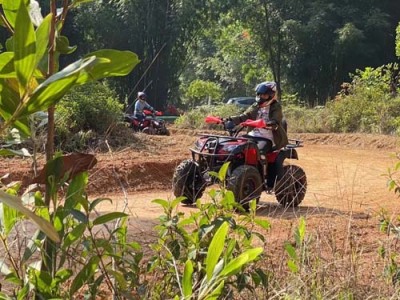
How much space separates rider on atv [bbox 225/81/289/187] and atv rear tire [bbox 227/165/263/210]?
1.44 feet

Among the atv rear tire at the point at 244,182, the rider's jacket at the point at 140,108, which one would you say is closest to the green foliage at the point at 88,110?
the rider's jacket at the point at 140,108

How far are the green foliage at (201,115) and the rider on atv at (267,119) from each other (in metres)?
14.6

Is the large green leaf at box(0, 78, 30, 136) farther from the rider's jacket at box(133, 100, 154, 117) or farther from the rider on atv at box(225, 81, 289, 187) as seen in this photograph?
the rider's jacket at box(133, 100, 154, 117)

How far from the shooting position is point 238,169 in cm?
800

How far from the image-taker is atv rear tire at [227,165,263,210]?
779 cm

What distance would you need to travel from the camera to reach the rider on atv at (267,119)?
27.2ft

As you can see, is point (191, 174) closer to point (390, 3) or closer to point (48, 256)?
point (48, 256)

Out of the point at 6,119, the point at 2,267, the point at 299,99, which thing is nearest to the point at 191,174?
the point at 2,267

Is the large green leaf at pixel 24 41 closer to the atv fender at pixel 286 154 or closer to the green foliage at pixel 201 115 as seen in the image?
the atv fender at pixel 286 154

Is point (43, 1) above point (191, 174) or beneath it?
above

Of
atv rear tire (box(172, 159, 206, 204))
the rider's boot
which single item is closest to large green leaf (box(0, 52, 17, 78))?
atv rear tire (box(172, 159, 206, 204))

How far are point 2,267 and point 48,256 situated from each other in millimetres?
172

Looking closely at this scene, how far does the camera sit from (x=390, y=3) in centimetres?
3384

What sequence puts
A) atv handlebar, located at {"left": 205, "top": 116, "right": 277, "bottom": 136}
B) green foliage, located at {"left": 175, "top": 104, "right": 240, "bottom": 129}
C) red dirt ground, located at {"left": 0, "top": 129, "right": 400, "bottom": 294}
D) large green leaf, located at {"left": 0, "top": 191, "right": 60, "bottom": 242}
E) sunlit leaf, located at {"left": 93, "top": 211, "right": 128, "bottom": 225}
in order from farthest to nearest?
green foliage, located at {"left": 175, "top": 104, "right": 240, "bottom": 129} < atv handlebar, located at {"left": 205, "top": 116, "right": 277, "bottom": 136} < red dirt ground, located at {"left": 0, "top": 129, "right": 400, "bottom": 294} < sunlit leaf, located at {"left": 93, "top": 211, "right": 128, "bottom": 225} < large green leaf, located at {"left": 0, "top": 191, "right": 60, "bottom": 242}
